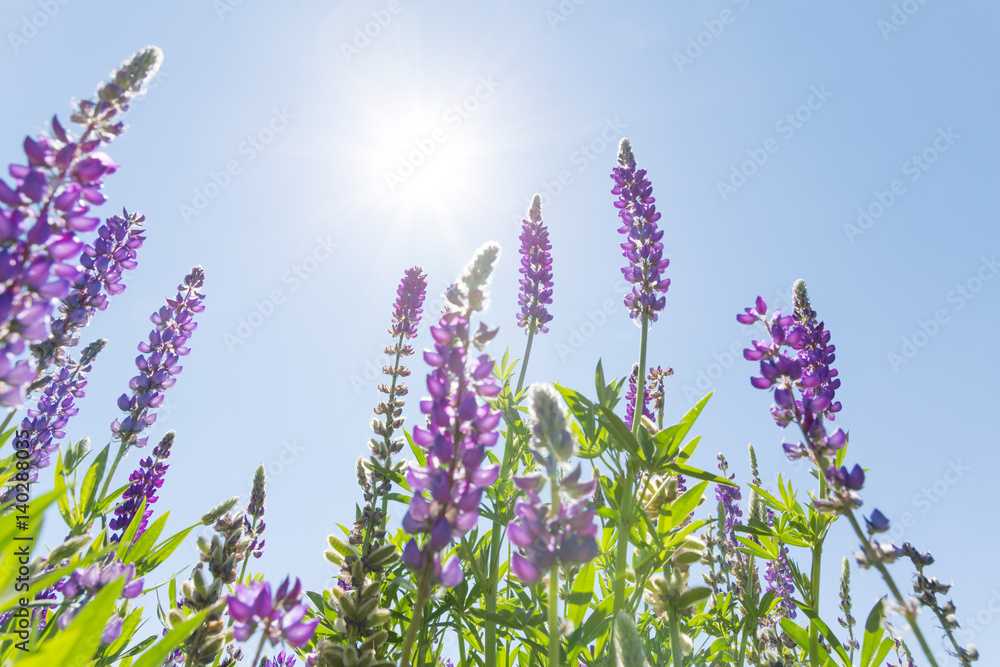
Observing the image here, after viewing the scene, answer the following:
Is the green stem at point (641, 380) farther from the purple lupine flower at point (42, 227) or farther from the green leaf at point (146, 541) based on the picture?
the green leaf at point (146, 541)

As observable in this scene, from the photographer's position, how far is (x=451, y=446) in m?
1.47

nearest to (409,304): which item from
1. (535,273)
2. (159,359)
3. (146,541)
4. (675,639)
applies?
(535,273)

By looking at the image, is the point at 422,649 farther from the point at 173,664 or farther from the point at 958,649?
the point at 958,649

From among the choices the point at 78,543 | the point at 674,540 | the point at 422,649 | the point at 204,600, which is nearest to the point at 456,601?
the point at 422,649

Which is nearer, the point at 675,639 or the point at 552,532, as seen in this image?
the point at 552,532

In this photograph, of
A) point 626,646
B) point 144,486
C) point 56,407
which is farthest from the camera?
point 56,407

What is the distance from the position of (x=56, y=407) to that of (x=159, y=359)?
1.18 m

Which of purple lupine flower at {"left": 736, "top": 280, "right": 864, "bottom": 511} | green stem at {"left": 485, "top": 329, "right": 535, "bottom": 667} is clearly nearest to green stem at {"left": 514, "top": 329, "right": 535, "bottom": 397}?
green stem at {"left": 485, "top": 329, "right": 535, "bottom": 667}

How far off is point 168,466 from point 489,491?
2.39 m

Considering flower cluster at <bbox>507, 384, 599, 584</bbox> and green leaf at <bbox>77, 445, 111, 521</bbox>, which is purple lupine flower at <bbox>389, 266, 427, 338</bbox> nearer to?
green leaf at <bbox>77, 445, 111, 521</bbox>

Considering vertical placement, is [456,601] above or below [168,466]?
below

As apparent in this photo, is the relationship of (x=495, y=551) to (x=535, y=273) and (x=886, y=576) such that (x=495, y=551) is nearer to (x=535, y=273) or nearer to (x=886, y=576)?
(x=886, y=576)

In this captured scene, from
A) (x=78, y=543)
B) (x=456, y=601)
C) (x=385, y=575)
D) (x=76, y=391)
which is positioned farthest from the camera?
(x=76, y=391)

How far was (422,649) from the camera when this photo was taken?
2.32m
